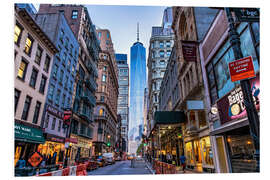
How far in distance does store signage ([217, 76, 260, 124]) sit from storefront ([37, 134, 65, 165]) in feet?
67.8

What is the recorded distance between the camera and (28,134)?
62.2 ft

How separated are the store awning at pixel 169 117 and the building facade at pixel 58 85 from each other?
1412 cm

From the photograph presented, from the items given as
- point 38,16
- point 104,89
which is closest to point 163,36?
point 104,89

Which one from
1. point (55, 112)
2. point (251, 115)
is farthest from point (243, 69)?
point (55, 112)

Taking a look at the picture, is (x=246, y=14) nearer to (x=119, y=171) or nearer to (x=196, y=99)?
(x=196, y=99)

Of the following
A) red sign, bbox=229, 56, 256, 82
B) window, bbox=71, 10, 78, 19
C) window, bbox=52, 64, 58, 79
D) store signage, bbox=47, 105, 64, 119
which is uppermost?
window, bbox=71, 10, 78, 19

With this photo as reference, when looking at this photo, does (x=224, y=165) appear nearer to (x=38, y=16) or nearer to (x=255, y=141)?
(x=255, y=141)

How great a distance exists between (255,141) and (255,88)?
238 inches

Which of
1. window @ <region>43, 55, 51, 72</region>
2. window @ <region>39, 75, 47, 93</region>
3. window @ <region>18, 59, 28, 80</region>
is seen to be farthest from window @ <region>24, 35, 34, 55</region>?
window @ <region>39, 75, 47, 93</region>

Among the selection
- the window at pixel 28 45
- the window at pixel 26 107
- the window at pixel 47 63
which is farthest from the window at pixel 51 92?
the window at pixel 28 45

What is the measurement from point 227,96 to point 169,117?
9794 mm

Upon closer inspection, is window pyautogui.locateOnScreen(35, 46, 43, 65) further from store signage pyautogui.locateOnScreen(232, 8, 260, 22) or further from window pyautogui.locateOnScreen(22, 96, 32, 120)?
store signage pyautogui.locateOnScreen(232, 8, 260, 22)

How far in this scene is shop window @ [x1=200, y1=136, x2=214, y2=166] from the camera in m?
16.0

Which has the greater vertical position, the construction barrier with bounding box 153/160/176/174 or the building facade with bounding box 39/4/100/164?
the building facade with bounding box 39/4/100/164
